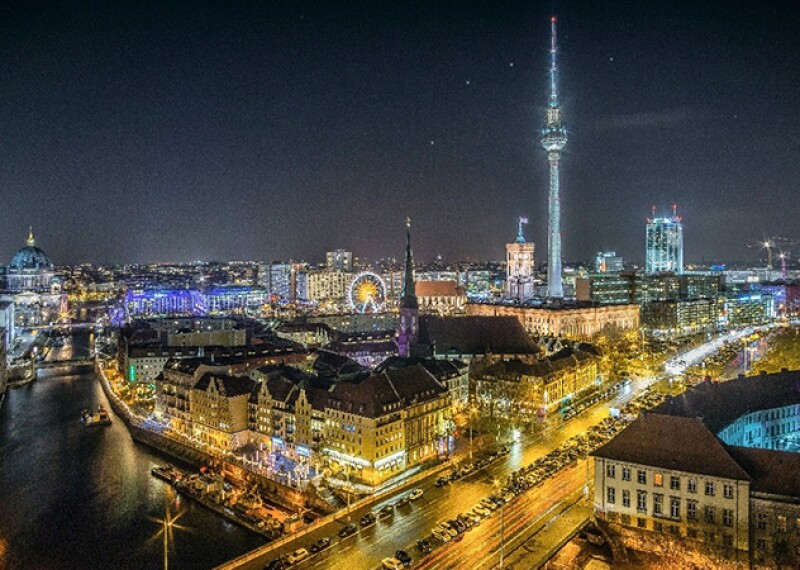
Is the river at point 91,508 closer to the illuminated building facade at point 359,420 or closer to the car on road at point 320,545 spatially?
the car on road at point 320,545

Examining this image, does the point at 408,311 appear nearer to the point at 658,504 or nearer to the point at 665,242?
the point at 658,504

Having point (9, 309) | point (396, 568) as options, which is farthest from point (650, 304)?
point (9, 309)

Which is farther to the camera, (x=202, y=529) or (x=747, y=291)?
(x=747, y=291)

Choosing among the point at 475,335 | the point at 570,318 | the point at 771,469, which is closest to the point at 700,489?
the point at 771,469

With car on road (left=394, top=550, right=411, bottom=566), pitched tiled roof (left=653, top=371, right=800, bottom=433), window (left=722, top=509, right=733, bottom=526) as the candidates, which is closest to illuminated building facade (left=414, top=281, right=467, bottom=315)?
pitched tiled roof (left=653, top=371, right=800, bottom=433)

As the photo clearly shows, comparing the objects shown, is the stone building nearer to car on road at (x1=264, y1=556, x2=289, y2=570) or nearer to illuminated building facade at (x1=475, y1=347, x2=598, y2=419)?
car on road at (x1=264, y1=556, x2=289, y2=570)

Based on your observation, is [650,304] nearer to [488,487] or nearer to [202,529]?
[488,487]
